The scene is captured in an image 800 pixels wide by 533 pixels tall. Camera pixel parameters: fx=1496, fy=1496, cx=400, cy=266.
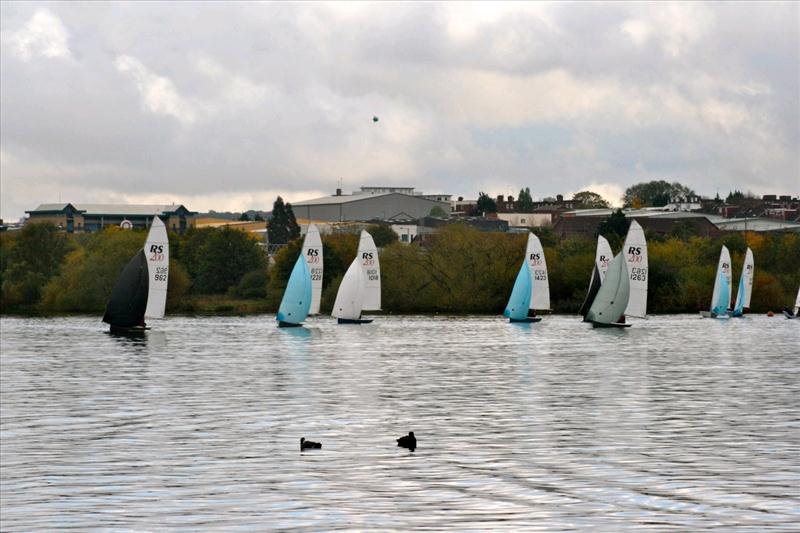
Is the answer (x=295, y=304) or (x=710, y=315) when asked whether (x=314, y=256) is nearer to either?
(x=295, y=304)

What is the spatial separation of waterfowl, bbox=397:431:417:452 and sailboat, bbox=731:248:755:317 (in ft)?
318

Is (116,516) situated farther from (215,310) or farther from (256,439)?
(215,310)

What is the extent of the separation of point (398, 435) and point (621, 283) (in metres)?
62.7

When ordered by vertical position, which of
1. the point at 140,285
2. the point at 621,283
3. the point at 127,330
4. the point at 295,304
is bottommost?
the point at 127,330

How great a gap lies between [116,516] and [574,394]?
28.0 meters

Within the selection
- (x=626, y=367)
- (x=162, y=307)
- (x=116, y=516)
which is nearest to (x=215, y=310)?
(x=162, y=307)

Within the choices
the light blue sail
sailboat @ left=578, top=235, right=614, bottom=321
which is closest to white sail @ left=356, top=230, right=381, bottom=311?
sailboat @ left=578, top=235, right=614, bottom=321

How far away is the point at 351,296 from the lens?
11006 cm

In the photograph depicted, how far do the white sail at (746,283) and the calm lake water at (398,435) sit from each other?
5031 centimetres

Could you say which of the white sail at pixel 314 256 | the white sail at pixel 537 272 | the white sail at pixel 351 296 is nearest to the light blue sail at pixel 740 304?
the white sail at pixel 537 272

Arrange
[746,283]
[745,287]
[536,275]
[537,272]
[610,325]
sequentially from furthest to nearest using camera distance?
[746,283]
[745,287]
[536,275]
[537,272]
[610,325]

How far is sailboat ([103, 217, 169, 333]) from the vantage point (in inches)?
3730

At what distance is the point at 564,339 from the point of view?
9188 centimetres

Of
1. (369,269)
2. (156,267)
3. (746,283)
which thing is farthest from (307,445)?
(746,283)
